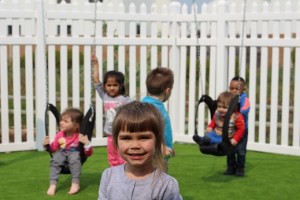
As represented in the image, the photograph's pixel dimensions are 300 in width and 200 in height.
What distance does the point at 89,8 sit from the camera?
8883 millimetres

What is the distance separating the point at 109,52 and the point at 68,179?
9.50 feet

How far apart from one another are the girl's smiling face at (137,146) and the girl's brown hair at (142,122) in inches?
0.9

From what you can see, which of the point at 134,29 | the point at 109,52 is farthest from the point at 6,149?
the point at 134,29

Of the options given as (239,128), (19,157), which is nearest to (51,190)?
(239,128)

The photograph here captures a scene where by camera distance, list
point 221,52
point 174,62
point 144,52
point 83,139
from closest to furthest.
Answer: point 83,139 → point 221,52 → point 144,52 → point 174,62

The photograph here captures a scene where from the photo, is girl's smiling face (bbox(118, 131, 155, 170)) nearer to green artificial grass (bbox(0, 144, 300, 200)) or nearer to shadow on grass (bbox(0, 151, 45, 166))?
green artificial grass (bbox(0, 144, 300, 200))

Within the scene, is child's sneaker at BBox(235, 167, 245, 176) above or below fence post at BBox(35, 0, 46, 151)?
below

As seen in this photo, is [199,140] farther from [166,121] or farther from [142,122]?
[142,122]

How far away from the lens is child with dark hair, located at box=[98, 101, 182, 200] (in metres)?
2.65

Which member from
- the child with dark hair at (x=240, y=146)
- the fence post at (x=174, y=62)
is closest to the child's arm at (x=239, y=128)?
the child with dark hair at (x=240, y=146)

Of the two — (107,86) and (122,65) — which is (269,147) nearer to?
(122,65)

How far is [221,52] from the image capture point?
29.7 ft

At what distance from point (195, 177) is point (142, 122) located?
4293mm

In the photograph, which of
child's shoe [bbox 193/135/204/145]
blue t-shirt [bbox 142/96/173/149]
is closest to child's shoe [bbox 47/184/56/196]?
child's shoe [bbox 193/135/204/145]
